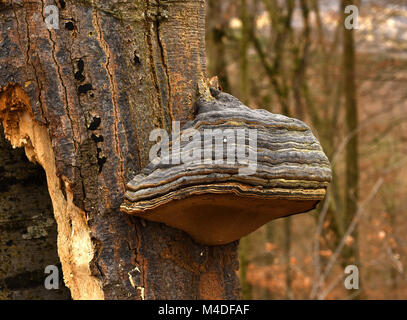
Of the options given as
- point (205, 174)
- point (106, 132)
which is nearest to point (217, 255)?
point (205, 174)

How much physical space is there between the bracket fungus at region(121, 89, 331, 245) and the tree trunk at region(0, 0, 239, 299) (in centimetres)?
10

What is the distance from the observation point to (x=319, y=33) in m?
9.96

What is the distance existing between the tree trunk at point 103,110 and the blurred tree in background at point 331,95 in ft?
12.9

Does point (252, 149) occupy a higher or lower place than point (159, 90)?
lower

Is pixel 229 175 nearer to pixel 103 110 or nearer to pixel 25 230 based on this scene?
pixel 103 110

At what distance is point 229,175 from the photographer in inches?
66.4

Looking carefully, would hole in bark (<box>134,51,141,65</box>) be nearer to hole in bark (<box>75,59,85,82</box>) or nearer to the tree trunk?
the tree trunk

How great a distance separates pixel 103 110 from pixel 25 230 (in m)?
1.11

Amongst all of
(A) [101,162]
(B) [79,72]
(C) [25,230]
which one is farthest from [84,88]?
(C) [25,230]

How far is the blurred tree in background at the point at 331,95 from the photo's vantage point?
714cm

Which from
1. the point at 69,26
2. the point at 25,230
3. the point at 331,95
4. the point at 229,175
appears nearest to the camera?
the point at 229,175

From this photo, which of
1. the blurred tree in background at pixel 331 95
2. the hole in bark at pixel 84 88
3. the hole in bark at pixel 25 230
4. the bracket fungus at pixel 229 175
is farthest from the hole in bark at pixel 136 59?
the blurred tree in background at pixel 331 95

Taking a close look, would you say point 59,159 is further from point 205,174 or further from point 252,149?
point 252,149
